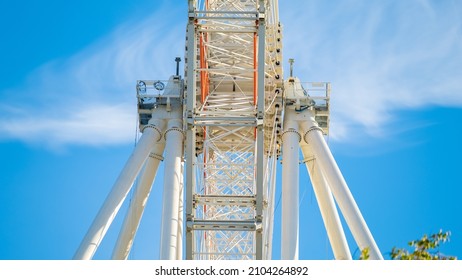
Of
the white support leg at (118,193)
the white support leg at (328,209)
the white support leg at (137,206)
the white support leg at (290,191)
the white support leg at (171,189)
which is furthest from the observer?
the white support leg at (137,206)

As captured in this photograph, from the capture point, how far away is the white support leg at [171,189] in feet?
160

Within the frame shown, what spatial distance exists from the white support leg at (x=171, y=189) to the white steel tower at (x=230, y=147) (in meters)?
0.05

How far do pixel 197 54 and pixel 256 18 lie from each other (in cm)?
379

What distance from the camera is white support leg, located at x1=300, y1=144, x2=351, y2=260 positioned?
5106 cm

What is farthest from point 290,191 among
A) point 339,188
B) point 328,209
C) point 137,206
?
point 137,206

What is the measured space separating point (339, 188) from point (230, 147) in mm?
6744

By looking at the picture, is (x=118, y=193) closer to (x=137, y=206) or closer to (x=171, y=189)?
(x=171, y=189)

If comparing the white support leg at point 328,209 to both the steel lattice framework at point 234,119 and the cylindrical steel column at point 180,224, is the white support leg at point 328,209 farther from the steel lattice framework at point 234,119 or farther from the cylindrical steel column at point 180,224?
the cylindrical steel column at point 180,224

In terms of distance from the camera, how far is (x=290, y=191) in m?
51.6

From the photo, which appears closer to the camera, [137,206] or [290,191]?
[290,191]

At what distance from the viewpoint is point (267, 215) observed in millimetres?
56188

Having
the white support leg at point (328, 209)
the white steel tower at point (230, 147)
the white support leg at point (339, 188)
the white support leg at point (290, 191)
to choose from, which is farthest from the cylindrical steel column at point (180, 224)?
the white support leg at point (339, 188)

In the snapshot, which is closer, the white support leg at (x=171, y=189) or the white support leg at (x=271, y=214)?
the white support leg at (x=171, y=189)
